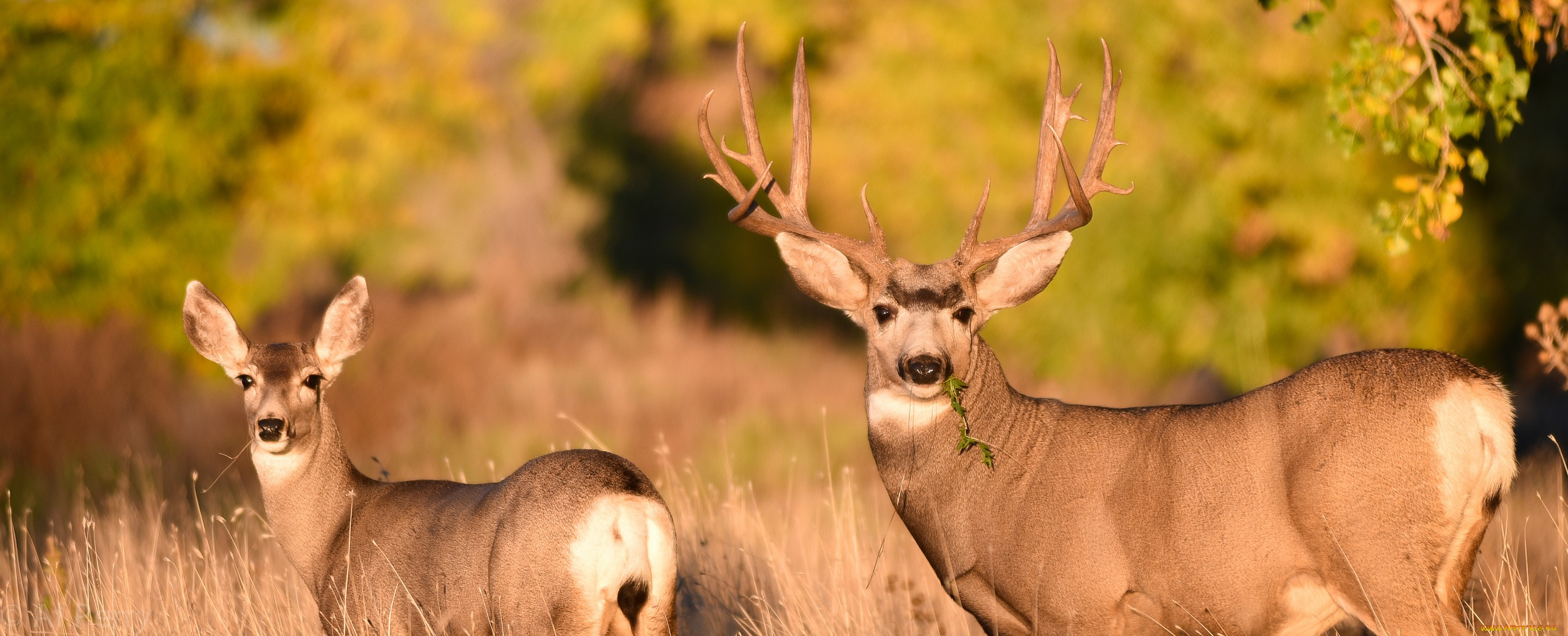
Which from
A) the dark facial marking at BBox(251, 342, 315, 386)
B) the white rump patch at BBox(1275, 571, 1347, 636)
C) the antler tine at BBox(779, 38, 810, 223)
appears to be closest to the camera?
the white rump patch at BBox(1275, 571, 1347, 636)

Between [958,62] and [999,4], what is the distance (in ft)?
2.75

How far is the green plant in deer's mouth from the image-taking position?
4.59m

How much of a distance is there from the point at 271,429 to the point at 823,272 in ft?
6.44

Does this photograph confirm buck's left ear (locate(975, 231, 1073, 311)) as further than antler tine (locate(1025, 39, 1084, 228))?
No

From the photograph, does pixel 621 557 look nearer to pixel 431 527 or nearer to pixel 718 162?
pixel 431 527

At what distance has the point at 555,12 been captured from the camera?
22156 millimetres

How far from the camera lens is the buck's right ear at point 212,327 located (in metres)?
4.95

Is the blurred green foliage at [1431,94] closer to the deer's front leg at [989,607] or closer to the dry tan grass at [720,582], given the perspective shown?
the dry tan grass at [720,582]

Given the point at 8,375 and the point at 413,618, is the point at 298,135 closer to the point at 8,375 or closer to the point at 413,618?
the point at 8,375

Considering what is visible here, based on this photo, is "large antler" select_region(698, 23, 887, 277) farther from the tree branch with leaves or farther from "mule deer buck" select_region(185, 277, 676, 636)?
the tree branch with leaves

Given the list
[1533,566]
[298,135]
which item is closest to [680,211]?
[298,135]

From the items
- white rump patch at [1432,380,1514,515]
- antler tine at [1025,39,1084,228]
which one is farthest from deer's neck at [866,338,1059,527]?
white rump patch at [1432,380,1514,515]

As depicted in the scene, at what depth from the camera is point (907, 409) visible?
4.68 metres

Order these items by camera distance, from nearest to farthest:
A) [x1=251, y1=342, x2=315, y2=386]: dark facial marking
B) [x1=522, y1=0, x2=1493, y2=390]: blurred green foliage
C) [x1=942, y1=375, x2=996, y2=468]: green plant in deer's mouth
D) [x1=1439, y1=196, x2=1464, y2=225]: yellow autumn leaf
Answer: [x1=942, y1=375, x2=996, y2=468]: green plant in deer's mouth, [x1=251, y1=342, x2=315, y2=386]: dark facial marking, [x1=1439, y1=196, x2=1464, y2=225]: yellow autumn leaf, [x1=522, y1=0, x2=1493, y2=390]: blurred green foliage
